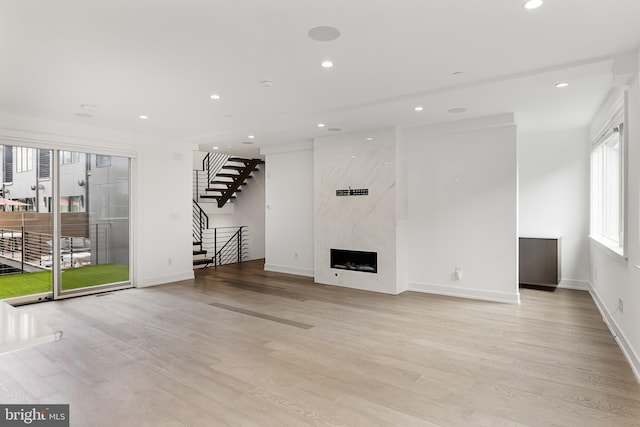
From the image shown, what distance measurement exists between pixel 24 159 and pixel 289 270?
506 cm

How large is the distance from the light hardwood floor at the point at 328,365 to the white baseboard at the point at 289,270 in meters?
2.25

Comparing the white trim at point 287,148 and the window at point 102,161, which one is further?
the white trim at point 287,148

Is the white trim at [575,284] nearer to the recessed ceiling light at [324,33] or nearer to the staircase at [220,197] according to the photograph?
the recessed ceiling light at [324,33]

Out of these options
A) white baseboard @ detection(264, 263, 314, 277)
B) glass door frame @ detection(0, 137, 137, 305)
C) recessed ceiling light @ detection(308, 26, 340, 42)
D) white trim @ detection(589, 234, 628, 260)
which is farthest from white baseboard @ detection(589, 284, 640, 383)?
glass door frame @ detection(0, 137, 137, 305)

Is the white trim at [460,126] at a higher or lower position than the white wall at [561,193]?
higher

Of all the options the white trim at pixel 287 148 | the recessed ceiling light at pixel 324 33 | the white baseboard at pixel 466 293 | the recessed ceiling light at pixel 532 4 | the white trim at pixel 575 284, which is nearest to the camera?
the recessed ceiling light at pixel 532 4

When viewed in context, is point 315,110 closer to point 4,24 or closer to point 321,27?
point 321,27

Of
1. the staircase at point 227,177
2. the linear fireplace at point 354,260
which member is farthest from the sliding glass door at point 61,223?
the linear fireplace at point 354,260

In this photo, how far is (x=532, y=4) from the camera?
251cm

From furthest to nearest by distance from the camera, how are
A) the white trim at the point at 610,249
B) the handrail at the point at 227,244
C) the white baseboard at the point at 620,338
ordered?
the handrail at the point at 227,244
the white trim at the point at 610,249
the white baseboard at the point at 620,338

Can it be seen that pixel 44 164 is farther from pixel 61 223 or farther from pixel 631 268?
pixel 631 268

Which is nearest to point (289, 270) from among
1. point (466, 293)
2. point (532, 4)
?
point (466, 293)

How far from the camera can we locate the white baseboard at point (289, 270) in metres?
7.78

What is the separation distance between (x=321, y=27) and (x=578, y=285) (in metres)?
6.40
